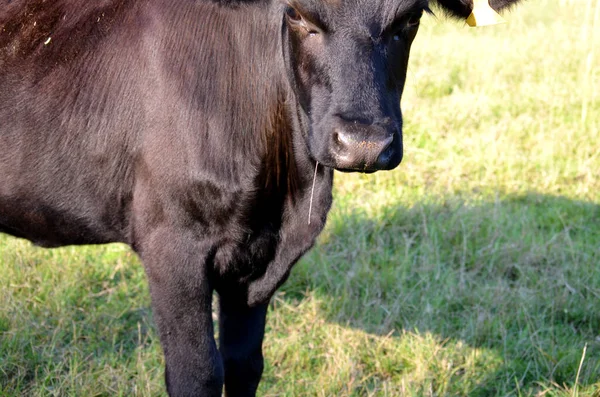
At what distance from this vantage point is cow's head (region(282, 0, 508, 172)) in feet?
9.33

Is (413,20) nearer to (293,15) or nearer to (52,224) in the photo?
(293,15)

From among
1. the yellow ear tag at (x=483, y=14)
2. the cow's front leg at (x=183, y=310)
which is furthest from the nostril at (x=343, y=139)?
the yellow ear tag at (x=483, y=14)

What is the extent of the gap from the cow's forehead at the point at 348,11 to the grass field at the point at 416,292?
97 cm

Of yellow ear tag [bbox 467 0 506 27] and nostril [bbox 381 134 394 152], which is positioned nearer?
nostril [bbox 381 134 394 152]

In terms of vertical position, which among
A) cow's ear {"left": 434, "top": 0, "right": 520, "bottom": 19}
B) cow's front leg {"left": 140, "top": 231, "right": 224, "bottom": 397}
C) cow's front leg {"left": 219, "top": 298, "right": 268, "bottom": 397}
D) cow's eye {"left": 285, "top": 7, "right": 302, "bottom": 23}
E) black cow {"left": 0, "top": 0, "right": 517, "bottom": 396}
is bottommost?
cow's front leg {"left": 219, "top": 298, "right": 268, "bottom": 397}

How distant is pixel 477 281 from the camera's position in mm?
5211

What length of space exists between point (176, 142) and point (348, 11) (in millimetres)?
920

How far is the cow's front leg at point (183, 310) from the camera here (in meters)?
3.34

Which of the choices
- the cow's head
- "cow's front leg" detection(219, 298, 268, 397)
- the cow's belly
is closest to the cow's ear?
the cow's head

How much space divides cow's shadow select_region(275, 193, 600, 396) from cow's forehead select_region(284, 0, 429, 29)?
6.91 feet

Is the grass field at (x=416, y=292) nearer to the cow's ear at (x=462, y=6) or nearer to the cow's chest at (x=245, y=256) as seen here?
the cow's ear at (x=462, y=6)

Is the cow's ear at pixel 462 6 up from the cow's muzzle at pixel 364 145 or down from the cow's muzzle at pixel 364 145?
up

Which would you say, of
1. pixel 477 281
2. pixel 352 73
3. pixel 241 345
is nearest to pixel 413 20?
pixel 352 73

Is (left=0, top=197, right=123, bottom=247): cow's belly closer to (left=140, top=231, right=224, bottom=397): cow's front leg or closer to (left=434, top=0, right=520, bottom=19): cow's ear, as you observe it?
(left=140, top=231, right=224, bottom=397): cow's front leg
